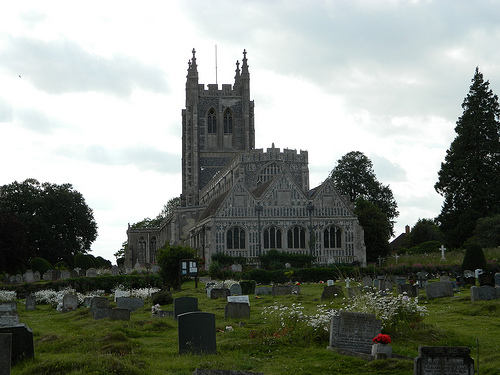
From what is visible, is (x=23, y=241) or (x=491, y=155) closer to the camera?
(x=23, y=241)

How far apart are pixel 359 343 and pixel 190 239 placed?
5736 cm

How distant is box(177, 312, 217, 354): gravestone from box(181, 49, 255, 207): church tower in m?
78.4

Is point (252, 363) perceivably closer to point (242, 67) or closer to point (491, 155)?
point (491, 155)

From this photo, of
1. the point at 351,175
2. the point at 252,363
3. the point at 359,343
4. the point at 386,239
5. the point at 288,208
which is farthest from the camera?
the point at 351,175

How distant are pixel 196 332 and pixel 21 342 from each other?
3.62 meters

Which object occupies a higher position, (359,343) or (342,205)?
(342,205)

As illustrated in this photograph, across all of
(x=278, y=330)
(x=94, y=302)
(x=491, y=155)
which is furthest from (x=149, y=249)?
(x=278, y=330)

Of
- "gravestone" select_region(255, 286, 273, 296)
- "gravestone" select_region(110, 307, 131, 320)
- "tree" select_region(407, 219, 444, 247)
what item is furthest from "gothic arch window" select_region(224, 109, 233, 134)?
"gravestone" select_region(110, 307, 131, 320)

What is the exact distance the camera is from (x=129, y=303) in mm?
27375

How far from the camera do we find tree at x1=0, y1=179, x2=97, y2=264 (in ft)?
260

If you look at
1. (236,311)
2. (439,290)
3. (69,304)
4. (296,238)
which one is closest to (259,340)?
(236,311)

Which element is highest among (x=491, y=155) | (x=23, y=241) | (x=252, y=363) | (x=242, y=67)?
(x=242, y=67)

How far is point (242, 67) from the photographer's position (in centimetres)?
9869

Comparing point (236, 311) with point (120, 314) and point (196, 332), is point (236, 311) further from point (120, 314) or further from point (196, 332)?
point (196, 332)
